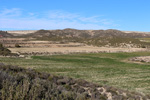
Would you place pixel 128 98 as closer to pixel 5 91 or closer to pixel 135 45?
pixel 5 91

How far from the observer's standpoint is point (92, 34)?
622ft

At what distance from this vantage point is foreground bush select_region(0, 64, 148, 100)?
5984 millimetres

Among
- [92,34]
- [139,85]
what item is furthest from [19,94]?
[92,34]

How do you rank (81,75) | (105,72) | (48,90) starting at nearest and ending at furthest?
(48,90) → (81,75) → (105,72)

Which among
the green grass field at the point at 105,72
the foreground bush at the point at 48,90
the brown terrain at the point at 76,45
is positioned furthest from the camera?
the brown terrain at the point at 76,45

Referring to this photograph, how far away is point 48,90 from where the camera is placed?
6.88 meters

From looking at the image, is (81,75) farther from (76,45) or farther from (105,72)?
(76,45)

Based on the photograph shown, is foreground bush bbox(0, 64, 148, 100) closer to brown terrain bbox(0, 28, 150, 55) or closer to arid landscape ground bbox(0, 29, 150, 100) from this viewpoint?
arid landscape ground bbox(0, 29, 150, 100)

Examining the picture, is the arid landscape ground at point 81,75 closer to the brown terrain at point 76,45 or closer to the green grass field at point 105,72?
the green grass field at point 105,72

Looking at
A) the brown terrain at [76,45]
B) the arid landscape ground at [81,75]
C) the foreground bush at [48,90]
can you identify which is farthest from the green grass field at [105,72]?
the brown terrain at [76,45]

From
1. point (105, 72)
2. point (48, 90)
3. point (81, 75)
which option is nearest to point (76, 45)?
point (105, 72)

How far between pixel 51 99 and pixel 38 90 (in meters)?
0.81

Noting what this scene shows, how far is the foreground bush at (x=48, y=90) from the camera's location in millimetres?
5984

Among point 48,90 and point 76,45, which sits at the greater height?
point 48,90
